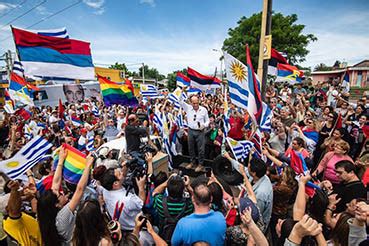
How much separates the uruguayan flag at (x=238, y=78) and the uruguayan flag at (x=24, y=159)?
3.07 metres

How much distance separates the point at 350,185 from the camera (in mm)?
2637

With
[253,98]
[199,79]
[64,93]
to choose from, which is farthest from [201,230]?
[64,93]

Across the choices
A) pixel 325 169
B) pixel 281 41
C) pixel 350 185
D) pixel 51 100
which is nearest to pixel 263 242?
pixel 350 185

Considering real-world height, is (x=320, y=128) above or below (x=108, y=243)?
above

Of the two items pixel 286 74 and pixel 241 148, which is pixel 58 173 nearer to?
pixel 241 148

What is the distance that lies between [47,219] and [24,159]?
1.06 metres

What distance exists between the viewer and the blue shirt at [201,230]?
186 centimetres

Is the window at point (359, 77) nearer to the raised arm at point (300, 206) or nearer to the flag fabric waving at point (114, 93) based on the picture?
the flag fabric waving at point (114, 93)

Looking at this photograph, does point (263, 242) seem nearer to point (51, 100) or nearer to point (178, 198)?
point (178, 198)

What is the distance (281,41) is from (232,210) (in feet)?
97.4

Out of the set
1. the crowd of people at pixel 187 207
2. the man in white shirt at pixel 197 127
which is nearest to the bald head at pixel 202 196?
the crowd of people at pixel 187 207

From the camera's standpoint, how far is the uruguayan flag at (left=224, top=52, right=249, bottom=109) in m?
3.78

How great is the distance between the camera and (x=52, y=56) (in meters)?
4.58

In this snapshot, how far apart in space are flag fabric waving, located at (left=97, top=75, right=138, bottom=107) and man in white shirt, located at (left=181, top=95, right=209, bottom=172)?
2.03 m
